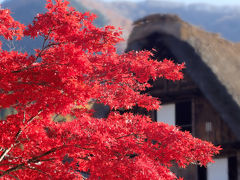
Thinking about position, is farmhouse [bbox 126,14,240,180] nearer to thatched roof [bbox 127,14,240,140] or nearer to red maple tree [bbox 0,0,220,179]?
thatched roof [bbox 127,14,240,140]

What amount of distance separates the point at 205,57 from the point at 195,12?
84183 millimetres

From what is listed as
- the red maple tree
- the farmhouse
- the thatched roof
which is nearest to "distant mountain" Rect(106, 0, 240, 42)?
the thatched roof

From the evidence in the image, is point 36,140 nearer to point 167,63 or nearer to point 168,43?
point 167,63

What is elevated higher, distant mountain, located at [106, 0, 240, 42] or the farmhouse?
distant mountain, located at [106, 0, 240, 42]

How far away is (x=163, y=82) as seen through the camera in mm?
11453

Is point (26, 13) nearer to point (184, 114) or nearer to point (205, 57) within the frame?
point (184, 114)

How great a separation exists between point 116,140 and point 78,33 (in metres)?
1.52

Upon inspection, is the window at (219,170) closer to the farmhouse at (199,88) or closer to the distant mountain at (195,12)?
the farmhouse at (199,88)

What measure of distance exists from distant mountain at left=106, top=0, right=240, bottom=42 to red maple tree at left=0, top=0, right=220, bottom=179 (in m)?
74.6

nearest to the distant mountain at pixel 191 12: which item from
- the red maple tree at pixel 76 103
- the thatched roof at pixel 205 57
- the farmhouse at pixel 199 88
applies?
the thatched roof at pixel 205 57

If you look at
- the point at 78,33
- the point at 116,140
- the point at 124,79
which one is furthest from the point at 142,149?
the point at 78,33

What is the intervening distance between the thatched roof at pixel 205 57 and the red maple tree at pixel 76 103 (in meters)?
4.58

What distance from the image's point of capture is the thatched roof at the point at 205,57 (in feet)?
33.4

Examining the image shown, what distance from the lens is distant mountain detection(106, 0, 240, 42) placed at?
3187 inches
